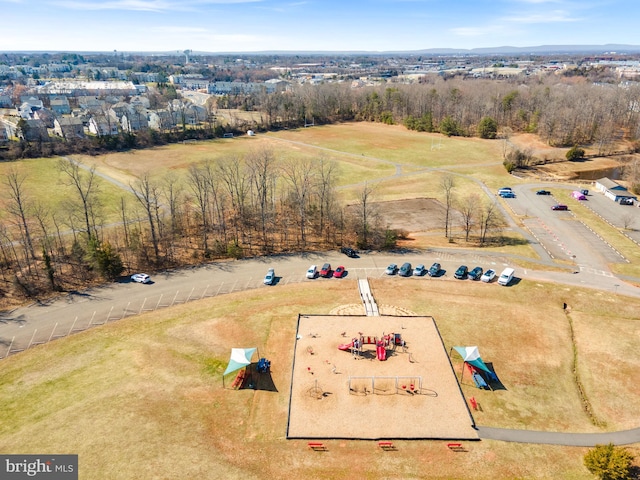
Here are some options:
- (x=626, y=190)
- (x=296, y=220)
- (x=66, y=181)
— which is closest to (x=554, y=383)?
(x=296, y=220)

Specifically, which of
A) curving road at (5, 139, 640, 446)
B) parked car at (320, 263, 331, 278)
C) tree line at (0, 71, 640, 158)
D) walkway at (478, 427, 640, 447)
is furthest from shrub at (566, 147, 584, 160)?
walkway at (478, 427, 640, 447)

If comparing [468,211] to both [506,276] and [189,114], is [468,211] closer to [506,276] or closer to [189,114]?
[506,276]

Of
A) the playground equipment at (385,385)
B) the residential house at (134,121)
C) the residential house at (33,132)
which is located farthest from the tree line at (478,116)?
the playground equipment at (385,385)

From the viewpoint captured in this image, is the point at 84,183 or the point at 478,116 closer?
the point at 84,183

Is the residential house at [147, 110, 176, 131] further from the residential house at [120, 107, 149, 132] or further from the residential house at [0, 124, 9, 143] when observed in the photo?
the residential house at [0, 124, 9, 143]

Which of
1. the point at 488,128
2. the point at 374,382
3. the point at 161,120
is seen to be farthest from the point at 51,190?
the point at 488,128

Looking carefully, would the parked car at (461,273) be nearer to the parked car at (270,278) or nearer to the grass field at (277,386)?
the grass field at (277,386)
